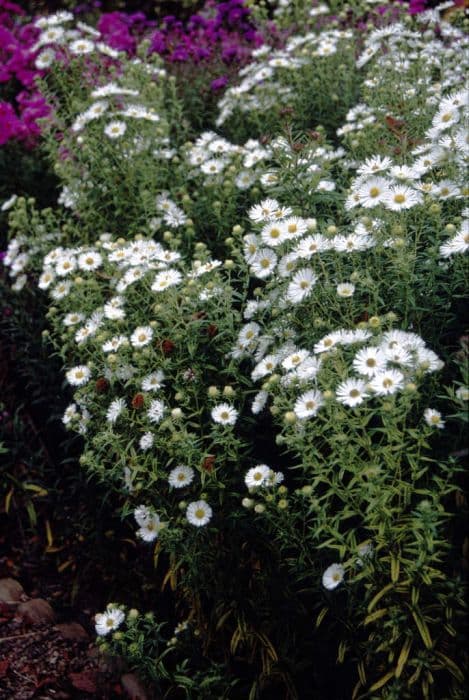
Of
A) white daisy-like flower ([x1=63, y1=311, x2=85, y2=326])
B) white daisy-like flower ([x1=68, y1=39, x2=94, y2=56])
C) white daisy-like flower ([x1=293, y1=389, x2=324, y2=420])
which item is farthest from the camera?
white daisy-like flower ([x1=68, y1=39, x2=94, y2=56])

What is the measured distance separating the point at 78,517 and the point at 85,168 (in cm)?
185

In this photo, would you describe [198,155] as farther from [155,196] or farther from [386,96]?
[386,96]

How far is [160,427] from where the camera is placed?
8.80 feet

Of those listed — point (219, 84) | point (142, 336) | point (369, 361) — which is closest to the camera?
point (369, 361)

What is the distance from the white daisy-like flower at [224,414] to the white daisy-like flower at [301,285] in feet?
1.49

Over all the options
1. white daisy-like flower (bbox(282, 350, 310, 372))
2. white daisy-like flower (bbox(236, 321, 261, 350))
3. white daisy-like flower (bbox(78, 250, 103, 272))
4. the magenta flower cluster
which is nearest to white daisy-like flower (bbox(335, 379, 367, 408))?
white daisy-like flower (bbox(282, 350, 310, 372))

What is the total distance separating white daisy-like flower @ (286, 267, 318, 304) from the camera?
2.63m

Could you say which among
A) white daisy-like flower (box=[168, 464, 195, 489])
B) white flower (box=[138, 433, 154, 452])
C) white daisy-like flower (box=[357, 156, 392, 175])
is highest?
white daisy-like flower (box=[357, 156, 392, 175])

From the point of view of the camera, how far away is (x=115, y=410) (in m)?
2.91

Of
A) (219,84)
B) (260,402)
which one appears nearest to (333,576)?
(260,402)

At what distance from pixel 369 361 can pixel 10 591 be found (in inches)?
91.5

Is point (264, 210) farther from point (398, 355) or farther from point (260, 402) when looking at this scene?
point (398, 355)

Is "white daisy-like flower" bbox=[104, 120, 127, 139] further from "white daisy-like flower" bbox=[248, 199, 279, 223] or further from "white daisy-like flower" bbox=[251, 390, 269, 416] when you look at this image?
"white daisy-like flower" bbox=[251, 390, 269, 416]

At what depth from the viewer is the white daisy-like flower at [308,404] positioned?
230 centimetres
